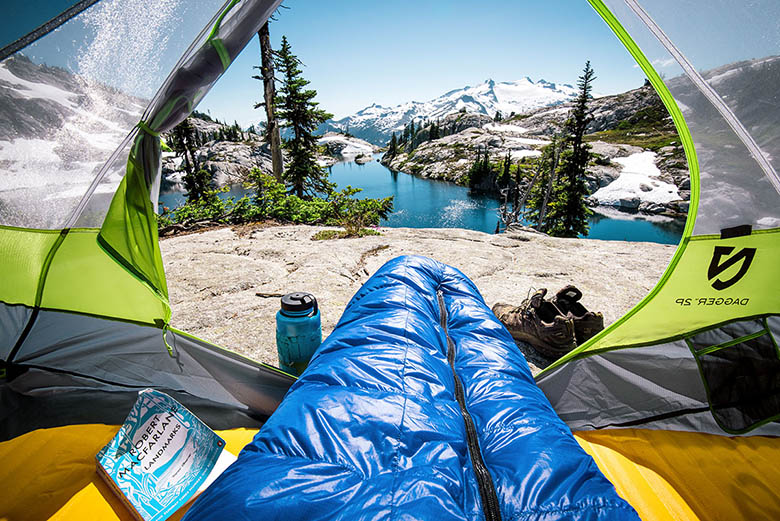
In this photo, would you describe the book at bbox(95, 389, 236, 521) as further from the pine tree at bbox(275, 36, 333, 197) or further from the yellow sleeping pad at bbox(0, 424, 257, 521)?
the pine tree at bbox(275, 36, 333, 197)

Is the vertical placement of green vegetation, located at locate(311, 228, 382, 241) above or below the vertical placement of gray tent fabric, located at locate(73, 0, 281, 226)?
below

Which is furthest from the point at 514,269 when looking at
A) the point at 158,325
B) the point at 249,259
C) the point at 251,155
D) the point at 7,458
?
the point at 251,155

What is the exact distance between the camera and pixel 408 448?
1085 millimetres

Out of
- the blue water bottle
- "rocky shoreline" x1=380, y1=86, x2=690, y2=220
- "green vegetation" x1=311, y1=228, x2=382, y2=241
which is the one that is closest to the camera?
the blue water bottle

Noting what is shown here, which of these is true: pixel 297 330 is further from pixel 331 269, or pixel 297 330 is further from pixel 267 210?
pixel 267 210

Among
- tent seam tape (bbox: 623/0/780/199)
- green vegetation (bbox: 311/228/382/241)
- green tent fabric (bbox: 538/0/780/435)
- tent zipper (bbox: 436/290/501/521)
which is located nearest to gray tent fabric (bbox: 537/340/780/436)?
green tent fabric (bbox: 538/0/780/435)

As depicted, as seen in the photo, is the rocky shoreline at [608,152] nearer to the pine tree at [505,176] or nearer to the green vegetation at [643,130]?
the green vegetation at [643,130]

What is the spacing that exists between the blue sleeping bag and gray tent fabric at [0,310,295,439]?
3.67 feet

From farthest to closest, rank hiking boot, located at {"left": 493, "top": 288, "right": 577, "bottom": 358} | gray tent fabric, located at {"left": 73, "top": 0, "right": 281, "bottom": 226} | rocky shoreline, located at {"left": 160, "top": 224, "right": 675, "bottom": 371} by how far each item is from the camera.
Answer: rocky shoreline, located at {"left": 160, "top": 224, "right": 675, "bottom": 371} → hiking boot, located at {"left": 493, "top": 288, "right": 577, "bottom": 358} → gray tent fabric, located at {"left": 73, "top": 0, "right": 281, "bottom": 226}

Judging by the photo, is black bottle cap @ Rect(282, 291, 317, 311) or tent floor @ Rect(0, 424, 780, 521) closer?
tent floor @ Rect(0, 424, 780, 521)

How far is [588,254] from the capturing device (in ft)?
22.6

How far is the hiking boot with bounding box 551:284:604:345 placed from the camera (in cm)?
330

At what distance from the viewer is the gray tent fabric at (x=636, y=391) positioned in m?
1.90

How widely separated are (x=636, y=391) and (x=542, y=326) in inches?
48.3
